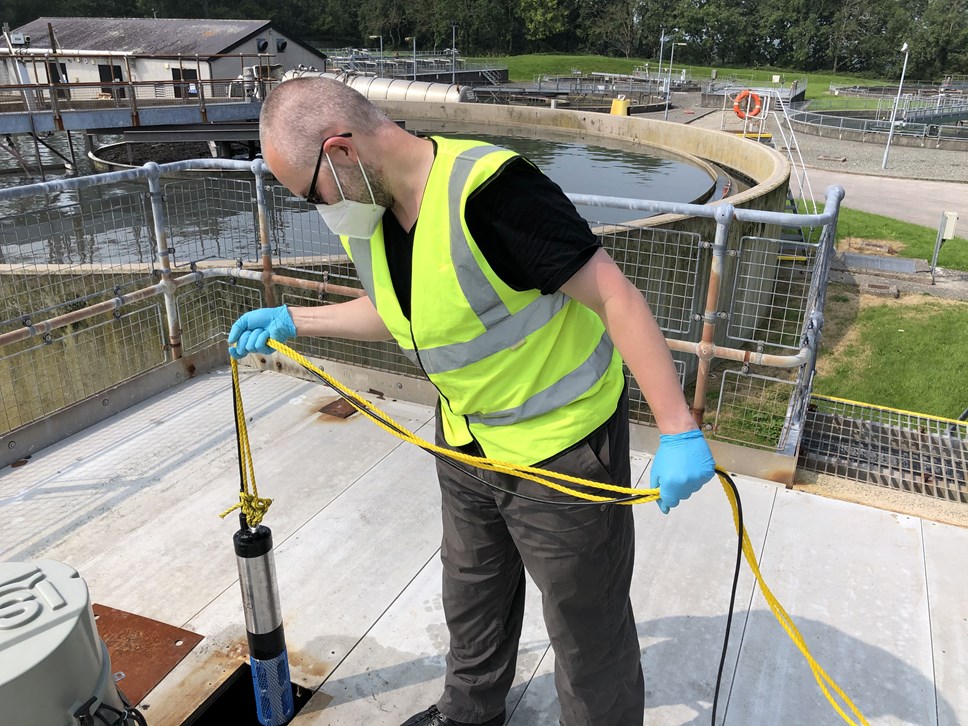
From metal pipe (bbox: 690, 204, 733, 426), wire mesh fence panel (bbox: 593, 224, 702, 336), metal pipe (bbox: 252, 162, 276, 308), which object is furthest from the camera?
wire mesh fence panel (bbox: 593, 224, 702, 336)

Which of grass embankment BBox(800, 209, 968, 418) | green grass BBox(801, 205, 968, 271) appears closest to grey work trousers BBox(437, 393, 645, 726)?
grass embankment BBox(800, 209, 968, 418)

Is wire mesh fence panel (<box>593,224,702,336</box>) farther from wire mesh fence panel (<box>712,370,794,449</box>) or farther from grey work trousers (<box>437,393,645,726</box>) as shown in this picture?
grey work trousers (<box>437,393,645,726</box>)

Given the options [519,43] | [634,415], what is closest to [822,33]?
[519,43]

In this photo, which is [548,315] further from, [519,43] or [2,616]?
[519,43]

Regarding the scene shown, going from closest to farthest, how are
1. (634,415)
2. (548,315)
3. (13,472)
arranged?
(548,315), (13,472), (634,415)

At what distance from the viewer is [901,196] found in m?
19.1

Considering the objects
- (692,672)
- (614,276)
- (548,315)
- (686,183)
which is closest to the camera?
(614,276)

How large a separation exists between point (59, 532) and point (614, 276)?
3006 mm

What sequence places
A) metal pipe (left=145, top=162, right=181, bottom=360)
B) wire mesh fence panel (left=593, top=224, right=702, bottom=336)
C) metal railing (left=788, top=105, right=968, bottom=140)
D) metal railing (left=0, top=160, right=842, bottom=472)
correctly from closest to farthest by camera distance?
1. metal railing (left=0, top=160, right=842, bottom=472)
2. metal pipe (left=145, top=162, right=181, bottom=360)
3. wire mesh fence panel (left=593, top=224, right=702, bottom=336)
4. metal railing (left=788, top=105, right=968, bottom=140)

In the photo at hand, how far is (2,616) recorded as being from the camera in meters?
1.82

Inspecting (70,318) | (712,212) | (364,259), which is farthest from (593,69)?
(364,259)

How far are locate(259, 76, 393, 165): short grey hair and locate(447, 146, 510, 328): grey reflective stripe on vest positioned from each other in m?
0.23

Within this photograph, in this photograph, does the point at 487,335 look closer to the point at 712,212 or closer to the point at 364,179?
the point at 364,179

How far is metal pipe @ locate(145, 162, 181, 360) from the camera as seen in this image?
471cm
